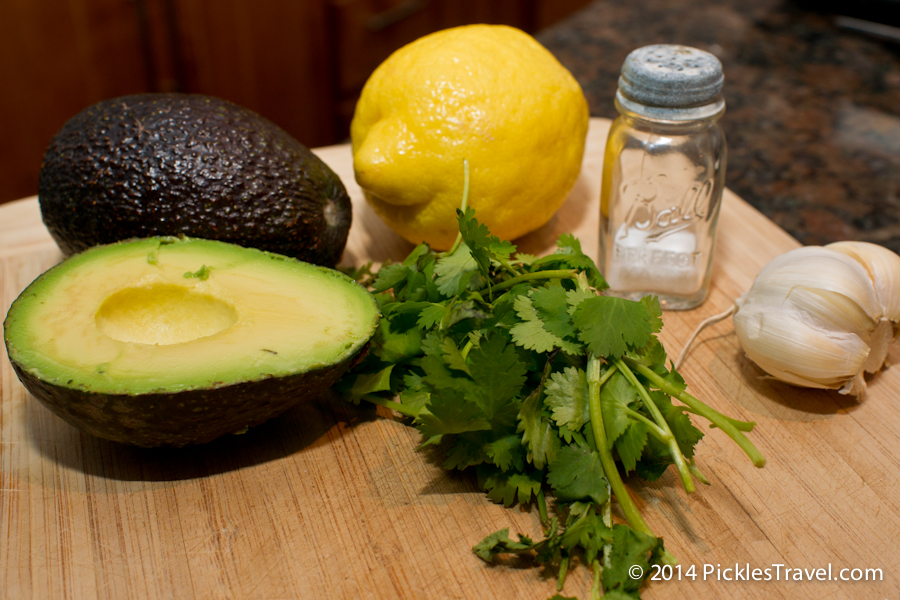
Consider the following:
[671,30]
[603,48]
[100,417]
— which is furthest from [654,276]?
[671,30]

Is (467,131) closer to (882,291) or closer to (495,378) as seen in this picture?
(495,378)

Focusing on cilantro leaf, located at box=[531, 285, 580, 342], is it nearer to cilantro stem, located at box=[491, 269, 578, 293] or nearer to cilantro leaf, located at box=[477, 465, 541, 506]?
cilantro stem, located at box=[491, 269, 578, 293]

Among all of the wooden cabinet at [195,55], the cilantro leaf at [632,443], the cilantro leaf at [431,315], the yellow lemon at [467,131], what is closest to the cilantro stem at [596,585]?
the cilantro leaf at [632,443]

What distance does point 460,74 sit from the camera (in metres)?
1.04

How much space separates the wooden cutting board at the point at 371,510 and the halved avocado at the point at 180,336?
77 mm

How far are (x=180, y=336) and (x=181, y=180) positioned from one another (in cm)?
20

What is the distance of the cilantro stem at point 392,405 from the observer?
0.87 meters

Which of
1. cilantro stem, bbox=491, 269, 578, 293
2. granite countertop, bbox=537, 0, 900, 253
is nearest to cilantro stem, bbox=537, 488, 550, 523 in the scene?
cilantro stem, bbox=491, 269, 578, 293

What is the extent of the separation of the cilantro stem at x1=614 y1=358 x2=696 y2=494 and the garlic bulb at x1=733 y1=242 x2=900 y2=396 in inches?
8.6

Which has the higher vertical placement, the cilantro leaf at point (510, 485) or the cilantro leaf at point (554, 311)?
the cilantro leaf at point (554, 311)

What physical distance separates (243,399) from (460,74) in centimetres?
55

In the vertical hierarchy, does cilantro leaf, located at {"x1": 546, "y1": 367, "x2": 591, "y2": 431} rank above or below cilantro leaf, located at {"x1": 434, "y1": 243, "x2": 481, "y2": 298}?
below

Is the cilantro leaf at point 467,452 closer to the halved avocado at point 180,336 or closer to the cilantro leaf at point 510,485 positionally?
the cilantro leaf at point 510,485

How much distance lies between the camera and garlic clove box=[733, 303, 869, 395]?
0.89 meters
